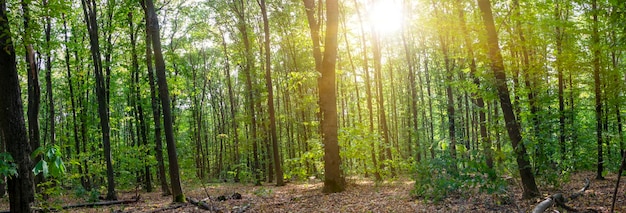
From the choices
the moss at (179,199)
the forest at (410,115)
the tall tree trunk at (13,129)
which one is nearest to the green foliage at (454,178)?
the forest at (410,115)

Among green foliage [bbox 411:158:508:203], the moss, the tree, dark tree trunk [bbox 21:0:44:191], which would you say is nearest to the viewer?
dark tree trunk [bbox 21:0:44:191]

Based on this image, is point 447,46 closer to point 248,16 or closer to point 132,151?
point 248,16

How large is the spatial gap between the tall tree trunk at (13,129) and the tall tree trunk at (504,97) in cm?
817

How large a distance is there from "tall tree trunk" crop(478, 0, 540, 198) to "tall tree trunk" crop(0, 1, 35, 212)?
8.17 m

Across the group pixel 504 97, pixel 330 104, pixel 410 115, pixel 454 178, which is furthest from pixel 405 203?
pixel 410 115

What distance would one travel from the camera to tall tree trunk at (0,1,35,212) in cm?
564

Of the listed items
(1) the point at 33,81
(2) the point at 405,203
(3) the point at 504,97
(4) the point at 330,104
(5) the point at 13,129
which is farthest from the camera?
(4) the point at 330,104

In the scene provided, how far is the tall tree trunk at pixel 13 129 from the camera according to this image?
18.5 feet

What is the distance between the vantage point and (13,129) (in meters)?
5.72

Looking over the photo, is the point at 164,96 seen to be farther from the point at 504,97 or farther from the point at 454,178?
the point at 504,97

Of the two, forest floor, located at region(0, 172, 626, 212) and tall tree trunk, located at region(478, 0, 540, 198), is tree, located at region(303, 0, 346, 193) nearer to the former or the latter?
forest floor, located at region(0, 172, 626, 212)

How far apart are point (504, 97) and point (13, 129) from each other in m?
8.49

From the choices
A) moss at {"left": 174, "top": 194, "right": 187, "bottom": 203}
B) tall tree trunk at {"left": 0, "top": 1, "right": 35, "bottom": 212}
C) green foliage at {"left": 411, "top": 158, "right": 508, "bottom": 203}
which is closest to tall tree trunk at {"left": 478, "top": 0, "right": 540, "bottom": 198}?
green foliage at {"left": 411, "top": 158, "right": 508, "bottom": 203}

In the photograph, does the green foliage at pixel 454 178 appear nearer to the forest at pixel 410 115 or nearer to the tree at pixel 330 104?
the forest at pixel 410 115
